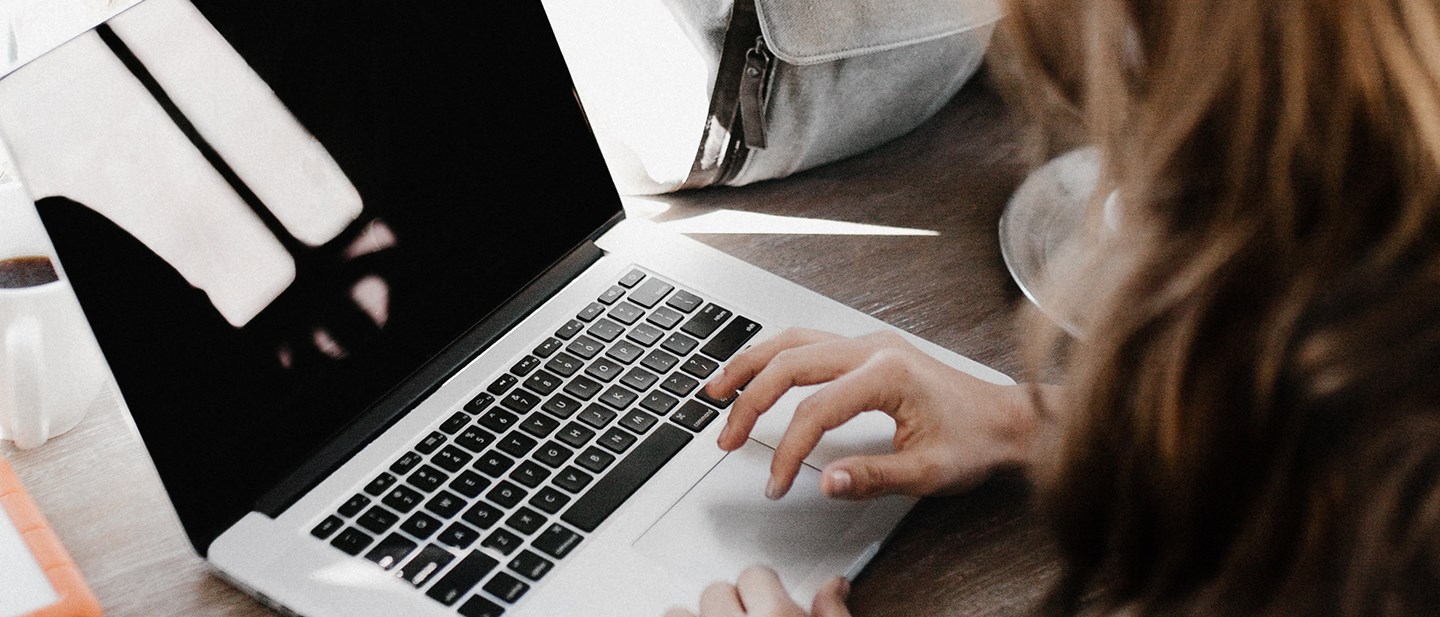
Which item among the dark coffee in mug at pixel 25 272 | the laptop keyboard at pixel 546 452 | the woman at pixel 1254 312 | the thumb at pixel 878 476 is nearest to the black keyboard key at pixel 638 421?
the laptop keyboard at pixel 546 452

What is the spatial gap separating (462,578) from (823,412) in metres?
0.20

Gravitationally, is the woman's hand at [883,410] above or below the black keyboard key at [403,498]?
below

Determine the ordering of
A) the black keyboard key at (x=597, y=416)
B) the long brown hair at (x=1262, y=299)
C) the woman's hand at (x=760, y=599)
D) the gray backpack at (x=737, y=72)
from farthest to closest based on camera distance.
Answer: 1. the gray backpack at (x=737, y=72)
2. the black keyboard key at (x=597, y=416)
3. the woman's hand at (x=760, y=599)
4. the long brown hair at (x=1262, y=299)

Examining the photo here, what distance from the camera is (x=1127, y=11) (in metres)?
0.41

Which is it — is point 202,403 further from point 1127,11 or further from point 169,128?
point 1127,11

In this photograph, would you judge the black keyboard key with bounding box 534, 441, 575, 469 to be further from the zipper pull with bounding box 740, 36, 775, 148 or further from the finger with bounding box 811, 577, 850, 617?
the zipper pull with bounding box 740, 36, 775, 148

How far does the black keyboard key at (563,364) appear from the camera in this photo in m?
0.67

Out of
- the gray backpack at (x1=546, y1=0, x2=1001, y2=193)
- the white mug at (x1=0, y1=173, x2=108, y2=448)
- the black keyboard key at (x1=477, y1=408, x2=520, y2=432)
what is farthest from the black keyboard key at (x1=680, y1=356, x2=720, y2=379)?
the white mug at (x1=0, y1=173, x2=108, y2=448)

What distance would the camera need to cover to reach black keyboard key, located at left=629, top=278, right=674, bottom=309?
0.72 meters

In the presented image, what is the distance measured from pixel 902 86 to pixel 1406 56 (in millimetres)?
537

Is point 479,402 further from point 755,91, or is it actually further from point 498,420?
point 755,91

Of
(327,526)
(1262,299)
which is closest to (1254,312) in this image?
(1262,299)

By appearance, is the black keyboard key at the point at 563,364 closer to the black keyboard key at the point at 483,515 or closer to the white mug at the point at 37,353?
the black keyboard key at the point at 483,515

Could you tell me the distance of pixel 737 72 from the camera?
82 cm
